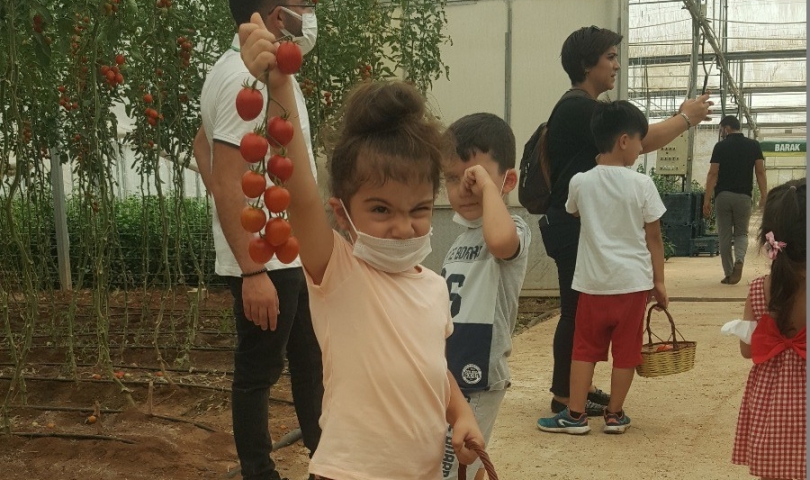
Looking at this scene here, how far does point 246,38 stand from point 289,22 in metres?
1.20

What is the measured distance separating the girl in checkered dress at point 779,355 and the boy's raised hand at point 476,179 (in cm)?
109

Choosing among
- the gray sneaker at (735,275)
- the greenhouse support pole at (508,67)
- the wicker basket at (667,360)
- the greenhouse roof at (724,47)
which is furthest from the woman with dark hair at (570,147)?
the greenhouse roof at (724,47)

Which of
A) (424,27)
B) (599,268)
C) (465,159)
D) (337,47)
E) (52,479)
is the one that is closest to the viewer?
(465,159)

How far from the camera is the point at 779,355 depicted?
289cm

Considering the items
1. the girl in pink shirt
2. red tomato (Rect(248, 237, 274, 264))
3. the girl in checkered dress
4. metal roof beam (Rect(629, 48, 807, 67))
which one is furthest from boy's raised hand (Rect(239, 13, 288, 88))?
metal roof beam (Rect(629, 48, 807, 67))

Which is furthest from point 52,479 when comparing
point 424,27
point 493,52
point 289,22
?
point 493,52

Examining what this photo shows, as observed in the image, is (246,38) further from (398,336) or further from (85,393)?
(85,393)

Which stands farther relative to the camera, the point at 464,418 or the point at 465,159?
the point at 465,159

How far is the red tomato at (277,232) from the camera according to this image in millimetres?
1217

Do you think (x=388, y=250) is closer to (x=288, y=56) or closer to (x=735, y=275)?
(x=288, y=56)

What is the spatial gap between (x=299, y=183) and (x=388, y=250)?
0.24 m

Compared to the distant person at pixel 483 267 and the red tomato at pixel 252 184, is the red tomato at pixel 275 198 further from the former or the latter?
the distant person at pixel 483 267

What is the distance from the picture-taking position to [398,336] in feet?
5.89

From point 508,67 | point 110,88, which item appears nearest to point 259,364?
point 110,88
